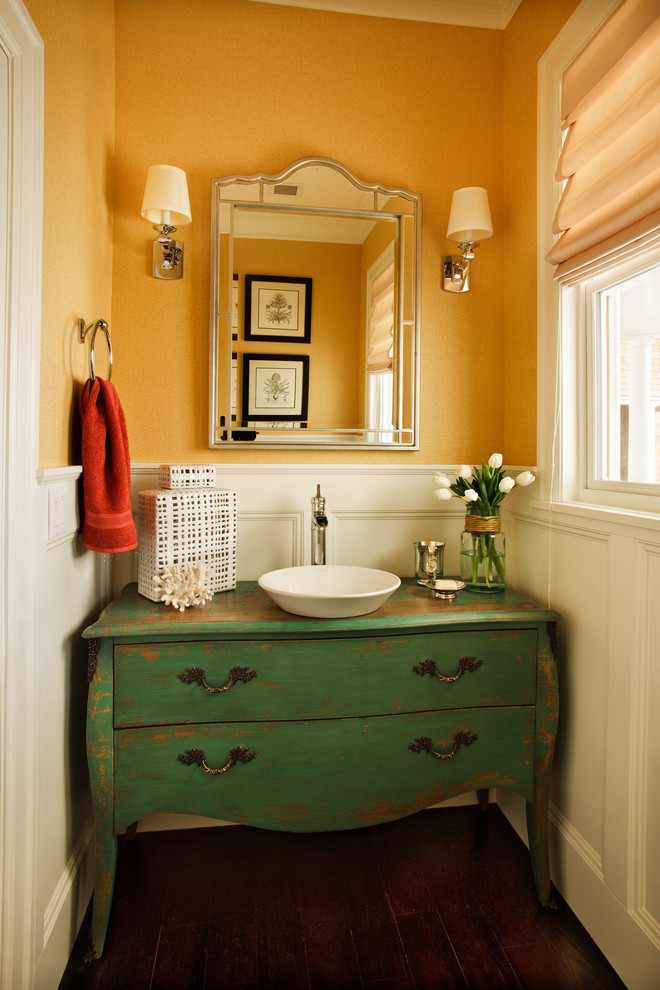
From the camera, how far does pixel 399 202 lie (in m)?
1.92

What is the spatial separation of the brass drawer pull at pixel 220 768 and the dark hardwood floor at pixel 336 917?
0.43 m

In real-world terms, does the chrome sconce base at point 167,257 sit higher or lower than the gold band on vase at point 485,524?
higher

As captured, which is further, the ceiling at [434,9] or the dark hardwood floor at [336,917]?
the ceiling at [434,9]

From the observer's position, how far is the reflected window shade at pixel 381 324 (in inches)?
75.2

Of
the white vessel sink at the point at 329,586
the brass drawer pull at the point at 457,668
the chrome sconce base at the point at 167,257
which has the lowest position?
the brass drawer pull at the point at 457,668

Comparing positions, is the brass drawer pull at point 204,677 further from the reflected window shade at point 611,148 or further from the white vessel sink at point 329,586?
the reflected window shade at point 611,148

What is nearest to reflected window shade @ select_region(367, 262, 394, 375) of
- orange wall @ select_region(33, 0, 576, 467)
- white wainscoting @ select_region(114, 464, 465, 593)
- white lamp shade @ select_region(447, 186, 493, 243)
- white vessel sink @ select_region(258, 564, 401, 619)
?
orange wall @ select_region(33, 0, 576, 467)

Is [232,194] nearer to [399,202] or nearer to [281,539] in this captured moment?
[399,202]

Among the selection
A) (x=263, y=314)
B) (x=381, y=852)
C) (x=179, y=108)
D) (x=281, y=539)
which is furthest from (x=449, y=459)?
(x=179, y=108)

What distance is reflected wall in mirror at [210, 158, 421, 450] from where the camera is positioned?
6.02 feet

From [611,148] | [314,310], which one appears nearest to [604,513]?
[611,148]

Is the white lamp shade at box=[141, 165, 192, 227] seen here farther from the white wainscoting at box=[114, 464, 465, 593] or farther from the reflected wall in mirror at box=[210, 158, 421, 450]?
the white wainscoting at box=[114, 464, 465, 593]

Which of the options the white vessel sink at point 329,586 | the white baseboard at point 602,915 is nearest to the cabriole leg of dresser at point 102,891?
the white vessel sink at point 329,586

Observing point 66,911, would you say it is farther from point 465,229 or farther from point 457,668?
point 465,229
